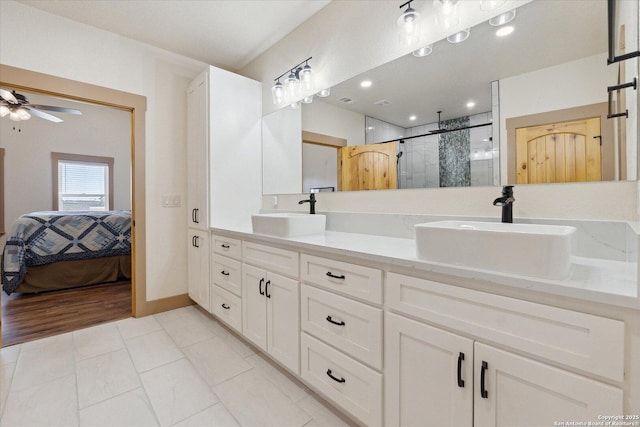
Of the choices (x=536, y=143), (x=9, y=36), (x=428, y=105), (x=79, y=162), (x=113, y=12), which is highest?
(x=113, y=12)

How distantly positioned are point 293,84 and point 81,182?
5322 millimetres

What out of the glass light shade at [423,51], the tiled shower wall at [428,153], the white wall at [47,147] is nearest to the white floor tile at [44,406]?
the tiled shower wall at [428,153]

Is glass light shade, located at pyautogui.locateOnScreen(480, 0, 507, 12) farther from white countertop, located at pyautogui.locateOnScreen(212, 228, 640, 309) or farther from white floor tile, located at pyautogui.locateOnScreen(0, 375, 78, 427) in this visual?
white floor tile, located at pyautogui.locateOnScreen(0, 375, 78, 427)

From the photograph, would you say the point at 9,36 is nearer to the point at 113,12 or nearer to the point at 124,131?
the point at 113,12

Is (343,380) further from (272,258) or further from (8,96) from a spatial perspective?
(8,96)

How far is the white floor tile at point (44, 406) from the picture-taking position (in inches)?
54.2

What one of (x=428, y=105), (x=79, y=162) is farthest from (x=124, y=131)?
(x=428, y=105)

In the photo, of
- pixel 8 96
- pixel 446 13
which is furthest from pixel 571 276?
pixel 8 96

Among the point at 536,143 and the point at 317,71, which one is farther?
the point at 317,71

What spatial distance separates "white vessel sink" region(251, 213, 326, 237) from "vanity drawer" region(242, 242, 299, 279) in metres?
0.11

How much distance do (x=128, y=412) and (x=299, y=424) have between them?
2.90ft

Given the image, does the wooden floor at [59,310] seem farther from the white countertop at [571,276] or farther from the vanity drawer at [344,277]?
the white countertop at [571,276]

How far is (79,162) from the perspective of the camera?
532 cm

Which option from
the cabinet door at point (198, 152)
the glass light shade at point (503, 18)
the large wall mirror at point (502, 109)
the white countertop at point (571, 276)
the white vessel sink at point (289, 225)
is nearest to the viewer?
the white countertop at point (571, 276)
